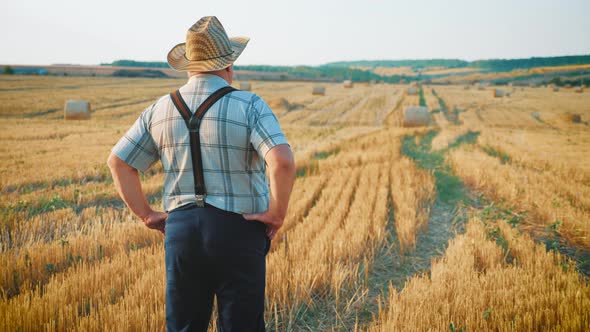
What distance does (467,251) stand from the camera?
13.8ft

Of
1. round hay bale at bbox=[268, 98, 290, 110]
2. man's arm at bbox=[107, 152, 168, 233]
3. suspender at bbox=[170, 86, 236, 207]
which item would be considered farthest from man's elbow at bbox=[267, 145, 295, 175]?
round hay bale at bbox=[268, 98, 290, 110]

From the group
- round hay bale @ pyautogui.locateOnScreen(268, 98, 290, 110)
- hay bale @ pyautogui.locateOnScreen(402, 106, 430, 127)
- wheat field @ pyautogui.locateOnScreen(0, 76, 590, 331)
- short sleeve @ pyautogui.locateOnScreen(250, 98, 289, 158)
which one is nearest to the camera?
short sleeve @ pyautogui.locateOnScreen(250, 98, 289, 158)

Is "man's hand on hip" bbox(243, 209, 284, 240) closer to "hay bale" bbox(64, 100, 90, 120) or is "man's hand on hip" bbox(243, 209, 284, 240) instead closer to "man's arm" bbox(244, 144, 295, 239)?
"man's arm" bbox(244, 144, 295, 239)

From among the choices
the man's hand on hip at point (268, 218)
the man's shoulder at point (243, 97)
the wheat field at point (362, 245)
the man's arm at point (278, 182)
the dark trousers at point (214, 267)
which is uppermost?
the man's shoulder at point (243, 97)

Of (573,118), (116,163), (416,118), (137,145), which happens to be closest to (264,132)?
(137,145)

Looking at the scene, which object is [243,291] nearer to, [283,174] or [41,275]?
[283,174]

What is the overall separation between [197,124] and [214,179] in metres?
0.31

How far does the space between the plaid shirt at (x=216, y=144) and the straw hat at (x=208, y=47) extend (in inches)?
3.1

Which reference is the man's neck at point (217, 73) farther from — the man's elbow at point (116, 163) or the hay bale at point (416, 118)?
the hay bale at point (416, 118)

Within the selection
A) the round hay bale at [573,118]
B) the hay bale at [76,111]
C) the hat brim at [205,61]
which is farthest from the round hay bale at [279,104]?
the hat brim at [205,61]

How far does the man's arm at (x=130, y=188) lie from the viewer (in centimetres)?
230

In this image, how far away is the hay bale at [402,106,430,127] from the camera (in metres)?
18.4

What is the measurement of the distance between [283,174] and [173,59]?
1.07m

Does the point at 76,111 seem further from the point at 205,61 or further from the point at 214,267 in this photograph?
the point at 214,267
